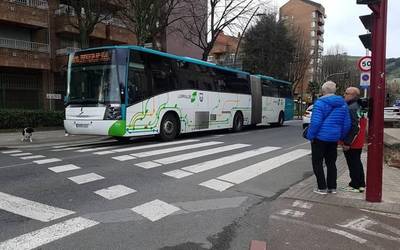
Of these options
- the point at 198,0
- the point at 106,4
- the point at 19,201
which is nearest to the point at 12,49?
the point at 106,4

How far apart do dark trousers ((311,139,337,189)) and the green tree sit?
49.5m

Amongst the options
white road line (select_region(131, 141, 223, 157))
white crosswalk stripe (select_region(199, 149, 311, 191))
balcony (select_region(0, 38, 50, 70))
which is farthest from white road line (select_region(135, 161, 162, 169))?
balcony (select_region(0, 38, 50, 70))

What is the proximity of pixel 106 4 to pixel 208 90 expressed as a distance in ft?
34.8

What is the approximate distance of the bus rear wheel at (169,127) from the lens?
1617cm

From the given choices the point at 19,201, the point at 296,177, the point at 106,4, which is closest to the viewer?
the point at 19,201

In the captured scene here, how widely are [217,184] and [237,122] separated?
14.4 meters

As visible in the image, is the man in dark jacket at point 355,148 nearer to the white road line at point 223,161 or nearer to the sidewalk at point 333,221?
the sidewalk at point 333,221

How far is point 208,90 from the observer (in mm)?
19469

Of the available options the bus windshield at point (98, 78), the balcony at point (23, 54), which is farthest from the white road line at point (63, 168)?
the balcony at point (23, 54)

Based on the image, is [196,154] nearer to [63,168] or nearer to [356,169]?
[63,168]

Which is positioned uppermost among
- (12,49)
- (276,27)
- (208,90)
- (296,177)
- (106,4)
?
(276,27)

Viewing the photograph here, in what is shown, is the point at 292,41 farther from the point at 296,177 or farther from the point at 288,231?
the point at 288,231

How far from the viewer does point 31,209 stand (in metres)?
6.15

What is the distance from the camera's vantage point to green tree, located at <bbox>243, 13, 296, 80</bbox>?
185 ft
